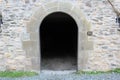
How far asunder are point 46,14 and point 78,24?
1.19 metres

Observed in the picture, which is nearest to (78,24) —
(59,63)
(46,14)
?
(46,14)

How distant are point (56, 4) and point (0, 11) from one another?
1.99m

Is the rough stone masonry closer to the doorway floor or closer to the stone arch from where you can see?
the stone arch

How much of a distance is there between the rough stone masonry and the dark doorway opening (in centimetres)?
308

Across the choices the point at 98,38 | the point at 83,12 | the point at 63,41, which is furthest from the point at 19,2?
the point at 63,41

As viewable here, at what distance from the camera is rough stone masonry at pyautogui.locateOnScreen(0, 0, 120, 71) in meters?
11.0

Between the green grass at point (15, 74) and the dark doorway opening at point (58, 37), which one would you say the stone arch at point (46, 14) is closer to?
the green grass at point (15, 74)

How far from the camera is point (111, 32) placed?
1105 cm

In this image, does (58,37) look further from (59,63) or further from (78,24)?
(78,24)

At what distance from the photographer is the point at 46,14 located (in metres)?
11.1

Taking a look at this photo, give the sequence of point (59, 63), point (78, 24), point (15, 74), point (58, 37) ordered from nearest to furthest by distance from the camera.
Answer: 1. point (15, 74)
2. point (78, 24)
3. point (59, 63)
4. point (58, 37)

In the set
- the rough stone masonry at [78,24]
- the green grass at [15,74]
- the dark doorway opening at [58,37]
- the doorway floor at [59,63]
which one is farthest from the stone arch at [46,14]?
the dark doorway opening at [58,37]

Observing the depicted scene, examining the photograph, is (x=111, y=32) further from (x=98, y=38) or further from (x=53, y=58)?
(x=53, y=58)

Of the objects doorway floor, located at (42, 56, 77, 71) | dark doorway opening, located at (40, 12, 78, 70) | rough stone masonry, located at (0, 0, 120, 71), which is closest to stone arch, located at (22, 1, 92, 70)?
rough stone masonry, located at (0, 0, 120, 71)
